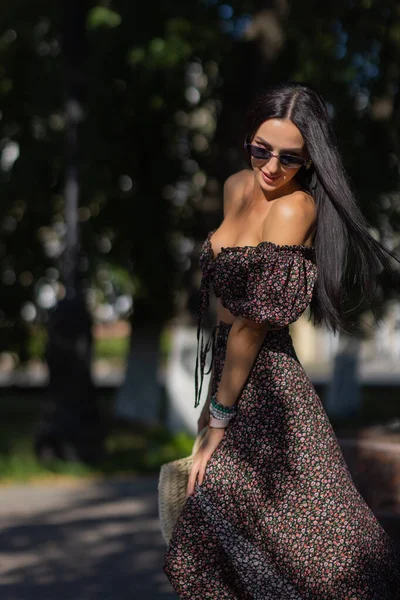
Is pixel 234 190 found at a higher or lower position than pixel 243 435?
higher

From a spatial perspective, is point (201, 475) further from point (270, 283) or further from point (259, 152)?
point (259, 152)

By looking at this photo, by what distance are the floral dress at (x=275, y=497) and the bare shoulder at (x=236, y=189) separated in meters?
0.27

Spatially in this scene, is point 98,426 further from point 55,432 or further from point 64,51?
point 64,51

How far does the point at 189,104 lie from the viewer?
13594mm

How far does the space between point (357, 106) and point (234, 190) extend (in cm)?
920

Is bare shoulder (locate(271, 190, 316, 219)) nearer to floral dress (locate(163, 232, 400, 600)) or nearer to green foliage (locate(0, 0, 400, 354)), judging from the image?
floral dress (locate(163, 232, 400, 600))

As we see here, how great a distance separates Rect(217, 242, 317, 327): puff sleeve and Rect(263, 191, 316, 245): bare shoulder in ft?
0.11

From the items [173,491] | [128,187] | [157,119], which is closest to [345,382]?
[128,187]

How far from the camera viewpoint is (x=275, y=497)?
3.52 metres

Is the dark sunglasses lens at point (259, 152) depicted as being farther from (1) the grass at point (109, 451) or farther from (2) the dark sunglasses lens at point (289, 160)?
(1) the grass at point (109, 451)

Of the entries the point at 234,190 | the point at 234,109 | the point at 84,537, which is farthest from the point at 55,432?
the point at 234,190

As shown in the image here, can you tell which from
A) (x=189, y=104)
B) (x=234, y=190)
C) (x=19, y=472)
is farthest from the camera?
(x=189, y=104)

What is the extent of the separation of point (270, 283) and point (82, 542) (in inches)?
163

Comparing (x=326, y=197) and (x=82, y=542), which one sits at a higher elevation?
(x=326, y=197)
